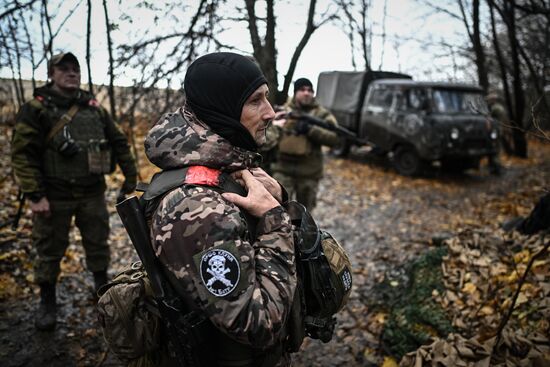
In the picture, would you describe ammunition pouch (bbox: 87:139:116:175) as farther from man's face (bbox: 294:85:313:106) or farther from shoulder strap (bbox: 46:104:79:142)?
man's face (bbox: 294:85:313:106)

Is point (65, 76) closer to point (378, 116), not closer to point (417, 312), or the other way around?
point (417, 312)

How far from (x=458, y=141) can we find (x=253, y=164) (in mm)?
8297

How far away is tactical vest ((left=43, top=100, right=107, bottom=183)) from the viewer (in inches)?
122

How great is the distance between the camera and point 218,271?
3.96 feet

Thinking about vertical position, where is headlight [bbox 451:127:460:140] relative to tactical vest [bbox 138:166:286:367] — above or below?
above

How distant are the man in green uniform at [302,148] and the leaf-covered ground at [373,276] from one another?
3.51ft

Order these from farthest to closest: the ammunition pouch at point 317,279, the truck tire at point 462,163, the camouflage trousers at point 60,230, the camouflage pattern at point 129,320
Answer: the truck tire at point 462,163
the camouflage trousers at point 60,230
the ammunition pouch at point 317,279
the camouflage pattern at point 129,320

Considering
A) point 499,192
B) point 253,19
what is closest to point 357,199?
point 499,192

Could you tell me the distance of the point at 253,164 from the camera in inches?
62.7

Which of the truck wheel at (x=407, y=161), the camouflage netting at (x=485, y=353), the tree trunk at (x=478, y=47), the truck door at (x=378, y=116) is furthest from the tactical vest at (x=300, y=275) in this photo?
the tree trunk at (x=478, y=47)

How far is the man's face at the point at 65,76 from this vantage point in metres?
3.05

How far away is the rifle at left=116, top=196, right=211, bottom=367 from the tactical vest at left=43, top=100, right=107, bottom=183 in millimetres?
2118

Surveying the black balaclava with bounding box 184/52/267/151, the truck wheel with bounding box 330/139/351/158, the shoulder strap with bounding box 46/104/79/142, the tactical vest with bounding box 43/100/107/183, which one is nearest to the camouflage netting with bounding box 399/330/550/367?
the black balaclava with bounding box 184/52/267/151

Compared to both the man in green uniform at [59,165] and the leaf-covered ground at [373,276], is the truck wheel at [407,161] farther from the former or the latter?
the man in green uniform at [59,165]
